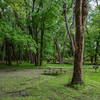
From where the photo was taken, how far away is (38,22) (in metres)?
15.2

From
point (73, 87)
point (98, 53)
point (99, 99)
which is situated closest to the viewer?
point (99, 99)

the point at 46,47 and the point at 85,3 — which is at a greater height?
the point at 85,3

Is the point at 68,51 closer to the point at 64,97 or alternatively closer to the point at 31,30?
the point at 31,30

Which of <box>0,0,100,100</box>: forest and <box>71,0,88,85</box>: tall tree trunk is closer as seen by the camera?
<box>0,0,100,100</box>: forest

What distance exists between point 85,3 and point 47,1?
988 centimetres

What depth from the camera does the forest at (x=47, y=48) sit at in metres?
4.85

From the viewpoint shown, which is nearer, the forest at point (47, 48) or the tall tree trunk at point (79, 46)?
the forest at point (47, 48)

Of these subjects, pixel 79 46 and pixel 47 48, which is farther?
pixel 47 48

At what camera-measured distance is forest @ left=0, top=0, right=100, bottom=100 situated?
15.9 feet

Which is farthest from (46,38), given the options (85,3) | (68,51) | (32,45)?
(68,51)

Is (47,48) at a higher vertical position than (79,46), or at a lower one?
higher

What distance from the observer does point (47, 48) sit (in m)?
18.7

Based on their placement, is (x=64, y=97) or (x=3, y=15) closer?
(x=64, y=97)

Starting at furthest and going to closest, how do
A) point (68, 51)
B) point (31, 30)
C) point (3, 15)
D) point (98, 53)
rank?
1. point (68, 51)
2. point (98, 53)
3. point (31, 30)
4. point (3, 15)
